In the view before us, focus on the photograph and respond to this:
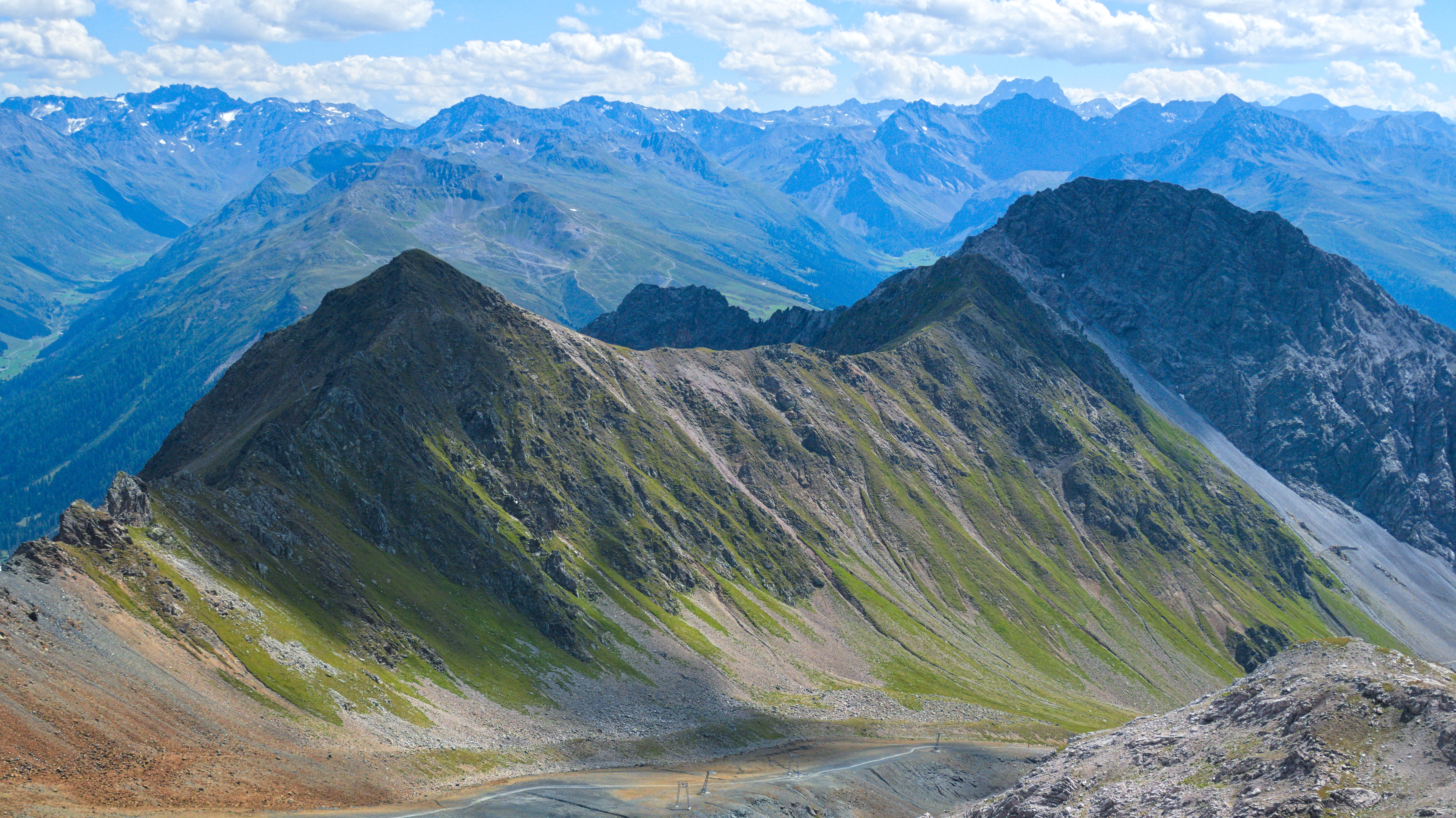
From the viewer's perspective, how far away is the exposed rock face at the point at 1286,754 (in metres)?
70.9

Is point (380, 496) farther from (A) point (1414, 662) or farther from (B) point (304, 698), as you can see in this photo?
(A) point (1414, 662)

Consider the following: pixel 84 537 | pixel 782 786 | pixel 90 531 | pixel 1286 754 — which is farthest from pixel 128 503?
pixel 1286 754

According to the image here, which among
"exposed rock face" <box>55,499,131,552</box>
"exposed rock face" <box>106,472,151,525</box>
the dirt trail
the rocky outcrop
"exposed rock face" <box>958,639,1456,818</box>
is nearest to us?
"exposed rock face" <box>958,639,1456,818</box>

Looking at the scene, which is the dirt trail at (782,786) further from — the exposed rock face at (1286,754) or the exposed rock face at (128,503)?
the exposed rock face at (128,503)

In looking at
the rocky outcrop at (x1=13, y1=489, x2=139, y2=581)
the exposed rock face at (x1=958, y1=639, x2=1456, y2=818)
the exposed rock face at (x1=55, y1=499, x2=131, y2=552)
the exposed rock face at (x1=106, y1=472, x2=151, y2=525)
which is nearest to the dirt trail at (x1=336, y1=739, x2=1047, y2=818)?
the exposed rock face at (x1=958, y1=639, x2=1456, y2=818)

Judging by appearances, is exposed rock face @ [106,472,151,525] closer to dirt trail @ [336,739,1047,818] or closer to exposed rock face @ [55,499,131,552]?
exposed rock face @ [55,499,131,552]

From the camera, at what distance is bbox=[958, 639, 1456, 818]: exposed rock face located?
7094 cm

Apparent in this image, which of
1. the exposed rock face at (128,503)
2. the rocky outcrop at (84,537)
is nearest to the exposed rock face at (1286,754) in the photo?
the rocky outcrop at (84,537)

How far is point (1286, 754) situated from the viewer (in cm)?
7688

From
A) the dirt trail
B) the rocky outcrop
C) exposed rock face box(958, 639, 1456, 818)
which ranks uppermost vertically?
exposed rock face box(958, 639, 1456, 818)

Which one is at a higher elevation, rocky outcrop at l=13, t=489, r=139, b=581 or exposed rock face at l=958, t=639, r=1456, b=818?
exposed rock face at l=958, t=639, r=1456, b=818

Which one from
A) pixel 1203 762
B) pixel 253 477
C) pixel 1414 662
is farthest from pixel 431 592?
pixel 1414 662

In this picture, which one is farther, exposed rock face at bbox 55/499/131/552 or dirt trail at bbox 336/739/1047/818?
exposed rock face at bbox 55/499/131/552

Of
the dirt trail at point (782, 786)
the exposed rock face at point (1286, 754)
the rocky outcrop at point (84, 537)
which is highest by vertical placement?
the exposed rock face at point (1286, 754)
